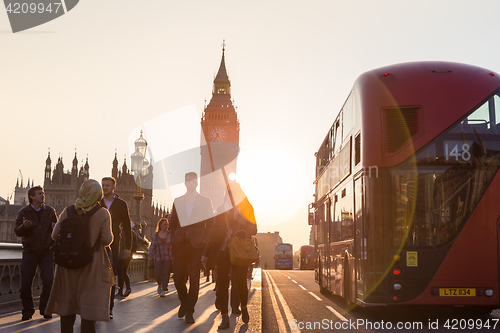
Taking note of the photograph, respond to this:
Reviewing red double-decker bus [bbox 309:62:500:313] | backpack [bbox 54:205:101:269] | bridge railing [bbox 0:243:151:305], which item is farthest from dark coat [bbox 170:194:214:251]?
bridge railing [bbox 0:243:151:305]

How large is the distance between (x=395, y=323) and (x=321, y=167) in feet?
22.2

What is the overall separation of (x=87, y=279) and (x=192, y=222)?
2.89 metres

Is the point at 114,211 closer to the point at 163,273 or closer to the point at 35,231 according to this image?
the point at 35,231

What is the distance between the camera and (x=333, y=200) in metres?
12.1

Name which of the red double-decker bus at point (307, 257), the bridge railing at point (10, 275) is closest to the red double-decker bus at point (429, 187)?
the bridge railing at point (10, 275)

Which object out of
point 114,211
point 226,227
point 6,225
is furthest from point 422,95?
point 6,225

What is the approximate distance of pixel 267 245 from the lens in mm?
165250

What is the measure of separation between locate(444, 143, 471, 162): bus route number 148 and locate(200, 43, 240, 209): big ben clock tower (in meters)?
104

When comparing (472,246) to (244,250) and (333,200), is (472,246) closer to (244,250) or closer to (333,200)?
(244,250)

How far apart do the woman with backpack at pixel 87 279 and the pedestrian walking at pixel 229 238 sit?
2698 millimetres

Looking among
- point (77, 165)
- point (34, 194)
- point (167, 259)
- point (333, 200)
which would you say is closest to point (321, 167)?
point (333, 200)

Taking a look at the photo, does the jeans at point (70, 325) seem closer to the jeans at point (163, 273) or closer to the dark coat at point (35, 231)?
the dark coat at point (35, 231)

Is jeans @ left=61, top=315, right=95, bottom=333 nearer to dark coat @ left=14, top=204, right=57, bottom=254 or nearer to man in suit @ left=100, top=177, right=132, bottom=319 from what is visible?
man in suit @ left=100, top=177, right=132, bottom=319

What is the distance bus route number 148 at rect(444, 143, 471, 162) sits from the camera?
811 centimetres
